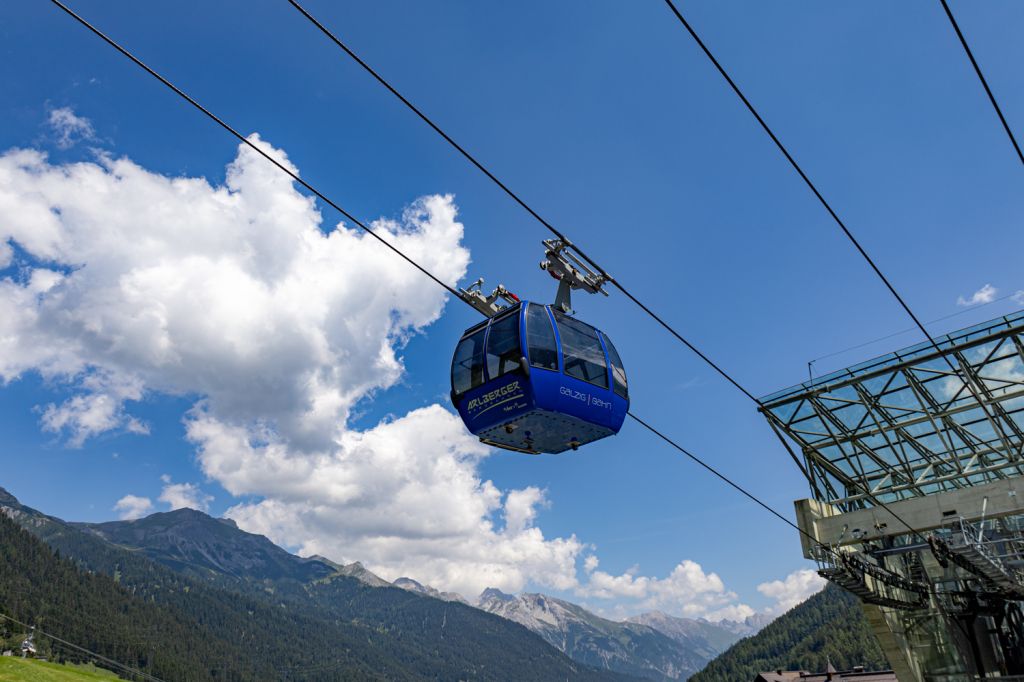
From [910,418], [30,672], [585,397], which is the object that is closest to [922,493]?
[910,418]

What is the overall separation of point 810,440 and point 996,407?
7.14 m

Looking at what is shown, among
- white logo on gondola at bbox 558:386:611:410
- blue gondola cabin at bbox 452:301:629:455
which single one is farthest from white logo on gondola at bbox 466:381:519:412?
white logo on gondola at bbox 558:386:611:410

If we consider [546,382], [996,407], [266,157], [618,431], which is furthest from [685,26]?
[996,407]

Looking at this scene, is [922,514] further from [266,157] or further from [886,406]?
[266,157]

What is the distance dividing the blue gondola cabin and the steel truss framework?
16.9 meters

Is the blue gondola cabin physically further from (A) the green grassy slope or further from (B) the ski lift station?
(A) the green grassy slope

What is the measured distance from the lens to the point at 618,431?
1464 cm

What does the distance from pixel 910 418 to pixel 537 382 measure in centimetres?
2161

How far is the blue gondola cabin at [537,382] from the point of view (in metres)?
13.1

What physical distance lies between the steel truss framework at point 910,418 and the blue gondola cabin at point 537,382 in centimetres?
1695

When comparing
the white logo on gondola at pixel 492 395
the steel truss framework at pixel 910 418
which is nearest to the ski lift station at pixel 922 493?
the steel truss framework at pixel 910 418

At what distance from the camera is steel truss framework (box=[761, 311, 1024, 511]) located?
81.4 feet

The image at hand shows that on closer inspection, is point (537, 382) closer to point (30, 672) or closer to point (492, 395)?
point (492, 395)

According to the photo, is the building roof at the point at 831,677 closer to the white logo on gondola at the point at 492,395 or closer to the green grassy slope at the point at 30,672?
the white logo on gondola at the point at 492,395
